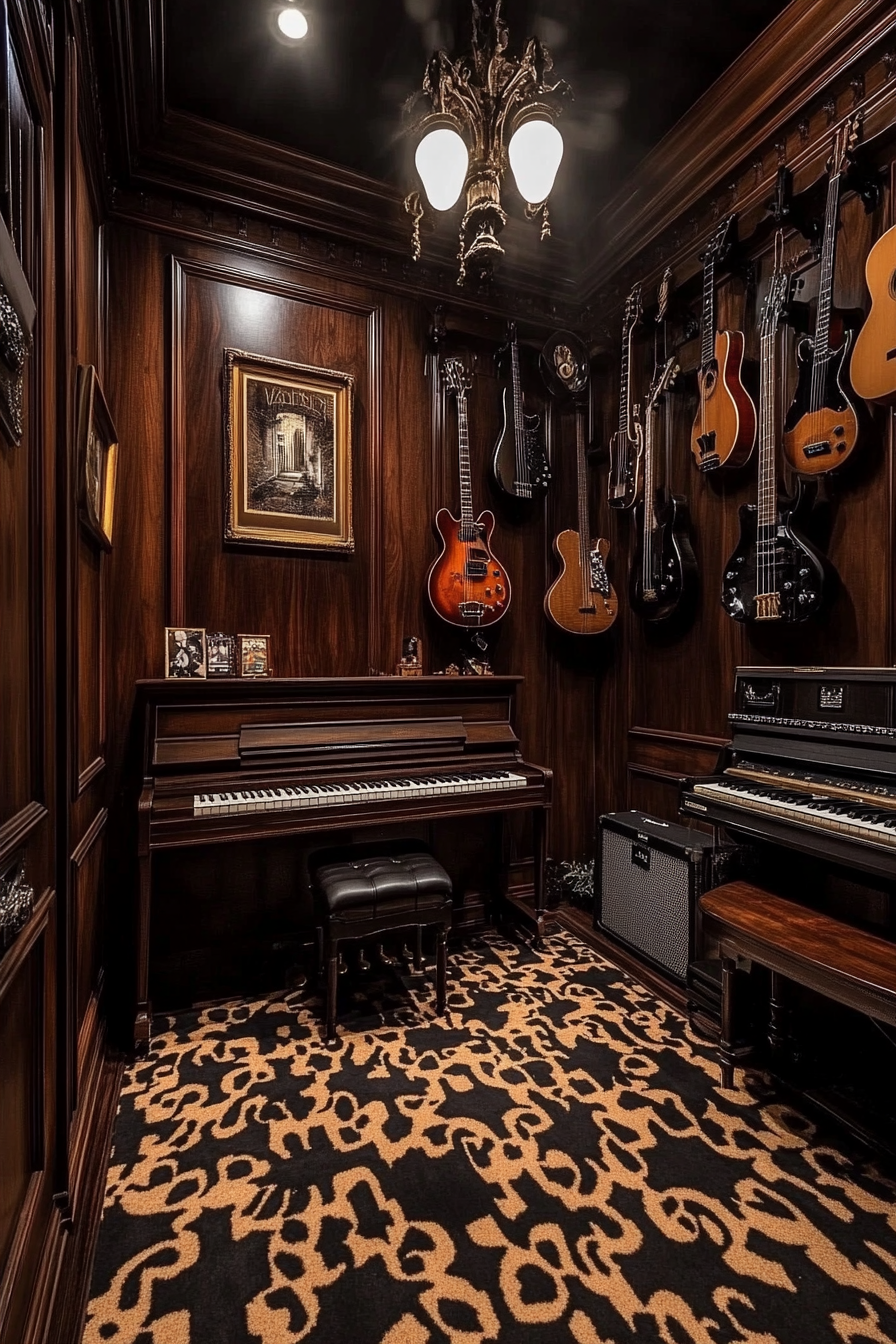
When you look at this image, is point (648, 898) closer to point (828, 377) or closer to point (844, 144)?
point (828, 377)

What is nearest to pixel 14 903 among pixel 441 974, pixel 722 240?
→ pixel 441 974

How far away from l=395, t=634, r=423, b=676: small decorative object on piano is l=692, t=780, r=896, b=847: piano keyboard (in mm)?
1436

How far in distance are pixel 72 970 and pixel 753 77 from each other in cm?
372

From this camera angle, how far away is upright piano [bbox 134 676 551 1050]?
2125 mm

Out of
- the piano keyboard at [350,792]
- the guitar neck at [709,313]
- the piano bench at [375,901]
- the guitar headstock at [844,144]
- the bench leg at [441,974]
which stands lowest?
the bench leg at [441,974]

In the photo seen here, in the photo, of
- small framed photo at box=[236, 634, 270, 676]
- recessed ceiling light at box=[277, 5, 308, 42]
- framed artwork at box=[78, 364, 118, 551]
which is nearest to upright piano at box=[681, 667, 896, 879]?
small framed photo at box=[236, 634, 270, 676]

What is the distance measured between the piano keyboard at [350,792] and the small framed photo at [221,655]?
0.62 meters

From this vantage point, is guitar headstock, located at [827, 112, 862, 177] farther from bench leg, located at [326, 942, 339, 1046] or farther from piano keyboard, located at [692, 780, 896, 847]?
bench leg, located at [326, 942, 339, 1046]

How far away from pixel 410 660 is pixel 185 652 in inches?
40.9

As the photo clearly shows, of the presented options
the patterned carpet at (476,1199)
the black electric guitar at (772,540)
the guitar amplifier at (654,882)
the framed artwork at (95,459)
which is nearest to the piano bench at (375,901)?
the patterned carpet at (476,1199)

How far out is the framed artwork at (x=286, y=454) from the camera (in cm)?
276

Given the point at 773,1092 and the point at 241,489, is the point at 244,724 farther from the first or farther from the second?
the point at 773,1092

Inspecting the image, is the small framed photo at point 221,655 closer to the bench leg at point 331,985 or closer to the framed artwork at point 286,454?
the framed artwork at point 286,454

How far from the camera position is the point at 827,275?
2.06 m
